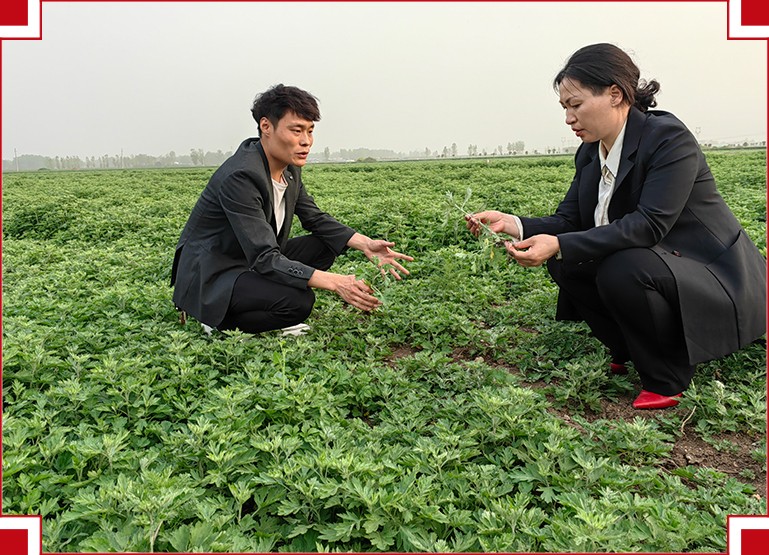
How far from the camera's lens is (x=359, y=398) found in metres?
3.23

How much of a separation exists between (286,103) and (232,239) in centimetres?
98

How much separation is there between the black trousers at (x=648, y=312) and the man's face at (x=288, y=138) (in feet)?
5.92

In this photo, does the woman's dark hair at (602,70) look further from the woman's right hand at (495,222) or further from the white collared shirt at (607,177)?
the woman's right hand at (495,222)

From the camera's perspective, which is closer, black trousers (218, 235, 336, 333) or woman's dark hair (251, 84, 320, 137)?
woman's dark hair (251, 84, 320, 137)

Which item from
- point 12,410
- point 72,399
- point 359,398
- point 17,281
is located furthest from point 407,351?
point 17,281

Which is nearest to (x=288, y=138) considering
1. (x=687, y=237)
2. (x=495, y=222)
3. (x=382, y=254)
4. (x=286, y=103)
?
(x=286, y=103)

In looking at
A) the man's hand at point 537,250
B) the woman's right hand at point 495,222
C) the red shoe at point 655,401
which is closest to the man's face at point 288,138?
the woman's right hand at point 495,222

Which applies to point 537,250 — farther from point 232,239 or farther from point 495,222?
point 232,239

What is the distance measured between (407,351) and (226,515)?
2198 millimetres

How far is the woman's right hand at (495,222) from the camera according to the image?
3.80m

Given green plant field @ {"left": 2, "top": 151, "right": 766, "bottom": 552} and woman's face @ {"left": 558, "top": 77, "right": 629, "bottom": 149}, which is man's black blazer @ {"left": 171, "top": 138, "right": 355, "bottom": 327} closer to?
green plant field @ {"left": 2, "top": 151, "right": 766, "bottom": 552}

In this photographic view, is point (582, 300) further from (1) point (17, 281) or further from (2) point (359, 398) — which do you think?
(1) point (17, 281)

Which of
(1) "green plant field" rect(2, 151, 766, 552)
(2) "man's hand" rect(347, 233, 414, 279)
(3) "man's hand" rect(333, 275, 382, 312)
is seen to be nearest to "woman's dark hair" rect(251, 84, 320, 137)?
(2) "man's hand" rect(347, 233, 414, 279)

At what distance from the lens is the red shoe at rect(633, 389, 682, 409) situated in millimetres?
3258
